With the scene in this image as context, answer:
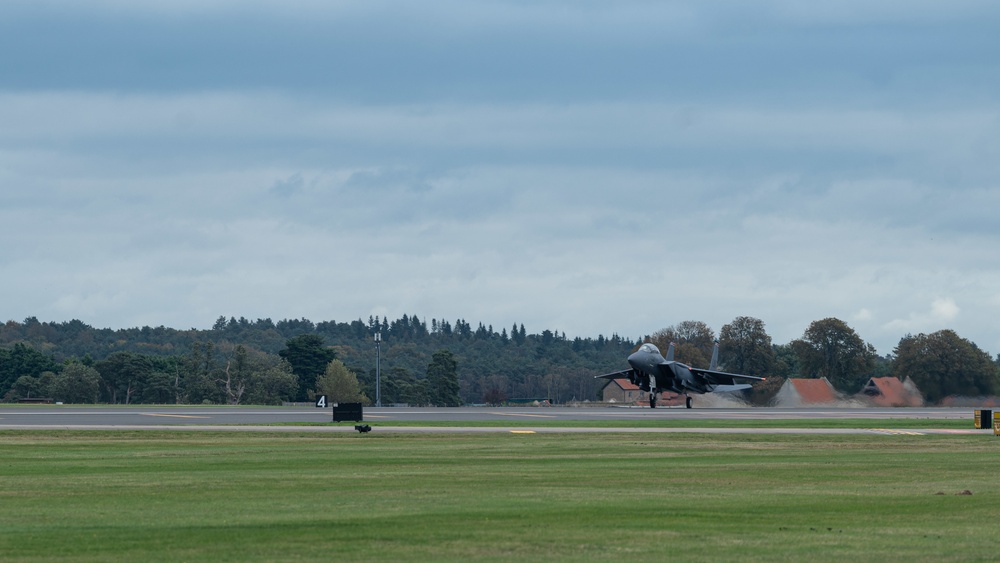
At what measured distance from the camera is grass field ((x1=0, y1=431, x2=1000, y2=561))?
16562 mm

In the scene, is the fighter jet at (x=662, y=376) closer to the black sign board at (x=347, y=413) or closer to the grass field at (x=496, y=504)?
the black sign board at (x=347, y=413)

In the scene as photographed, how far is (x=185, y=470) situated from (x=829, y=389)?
10339 centimetres

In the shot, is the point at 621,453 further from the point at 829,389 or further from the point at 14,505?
the point at 829,389

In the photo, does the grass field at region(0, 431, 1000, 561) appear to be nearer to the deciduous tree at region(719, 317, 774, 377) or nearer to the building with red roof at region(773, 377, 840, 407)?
the building with red roof at region(773, 377, 840, 407)

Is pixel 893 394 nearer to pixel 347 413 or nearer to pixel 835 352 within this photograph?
pixel 835 352

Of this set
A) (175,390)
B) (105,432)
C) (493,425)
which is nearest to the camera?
(105,432)

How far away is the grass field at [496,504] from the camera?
652 inches

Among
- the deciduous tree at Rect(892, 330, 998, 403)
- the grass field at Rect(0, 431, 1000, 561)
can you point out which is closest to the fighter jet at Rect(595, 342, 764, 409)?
the deciduous tree at Rect(892, 330, 998, 403)

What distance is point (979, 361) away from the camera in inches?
4909

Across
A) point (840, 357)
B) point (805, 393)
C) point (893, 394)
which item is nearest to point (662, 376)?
point (805, 393)

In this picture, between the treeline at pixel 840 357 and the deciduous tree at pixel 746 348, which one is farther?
the deciduous tree at pixel 746 348

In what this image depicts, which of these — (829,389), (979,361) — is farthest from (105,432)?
(979,361)

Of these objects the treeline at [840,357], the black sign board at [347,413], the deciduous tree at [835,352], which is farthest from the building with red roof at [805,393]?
the black sign board at [347,413]

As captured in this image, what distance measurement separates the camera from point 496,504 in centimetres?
2212
